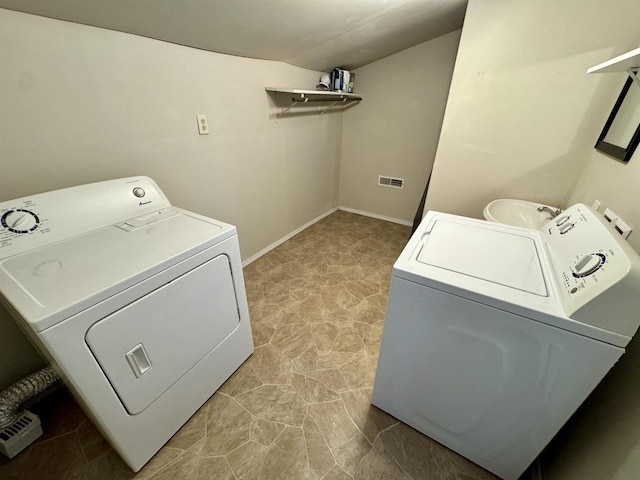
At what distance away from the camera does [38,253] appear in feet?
3.37

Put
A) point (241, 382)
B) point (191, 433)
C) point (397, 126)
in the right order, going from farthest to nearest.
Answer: point (397, 126) < point (241, 382) < point (191, 433)

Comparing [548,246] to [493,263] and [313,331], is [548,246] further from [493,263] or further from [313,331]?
[313,331]

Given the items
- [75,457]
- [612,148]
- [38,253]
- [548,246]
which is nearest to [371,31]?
[612,148]

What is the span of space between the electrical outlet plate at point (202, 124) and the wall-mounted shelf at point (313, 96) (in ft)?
2.16

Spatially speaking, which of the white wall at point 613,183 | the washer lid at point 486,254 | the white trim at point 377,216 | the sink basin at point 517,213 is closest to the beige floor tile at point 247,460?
the washer lid at point 486,254

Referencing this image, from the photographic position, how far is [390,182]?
3.39 meters

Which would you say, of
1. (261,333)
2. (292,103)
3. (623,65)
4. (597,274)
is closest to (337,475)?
(261,333)

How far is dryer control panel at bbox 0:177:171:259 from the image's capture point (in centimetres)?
103

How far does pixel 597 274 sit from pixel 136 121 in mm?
2161

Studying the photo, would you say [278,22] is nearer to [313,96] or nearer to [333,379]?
[313,96]

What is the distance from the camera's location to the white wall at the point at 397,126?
8.93ft

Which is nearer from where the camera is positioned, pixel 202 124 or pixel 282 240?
pixel 202 124

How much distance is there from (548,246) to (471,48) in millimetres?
1519

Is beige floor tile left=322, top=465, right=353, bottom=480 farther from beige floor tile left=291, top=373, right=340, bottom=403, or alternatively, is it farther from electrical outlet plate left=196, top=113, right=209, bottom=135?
electrical outlet plate left=196, top=113, right=209, bottom=135
